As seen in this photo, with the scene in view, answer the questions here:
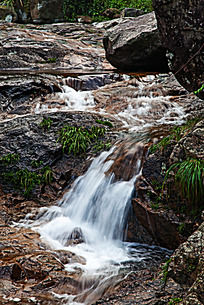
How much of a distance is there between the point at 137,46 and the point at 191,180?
668 cm

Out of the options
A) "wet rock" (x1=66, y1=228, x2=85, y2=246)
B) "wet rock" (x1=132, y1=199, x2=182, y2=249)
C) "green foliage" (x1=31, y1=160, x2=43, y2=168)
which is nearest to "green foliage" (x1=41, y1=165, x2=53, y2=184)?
"green foliage" (x1=31, y1=160, x2=43, y2=168)

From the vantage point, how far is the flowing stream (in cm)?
360

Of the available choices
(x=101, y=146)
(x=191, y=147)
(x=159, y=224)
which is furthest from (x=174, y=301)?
(x=101, y=146)

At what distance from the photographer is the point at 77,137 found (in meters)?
A: 5.92

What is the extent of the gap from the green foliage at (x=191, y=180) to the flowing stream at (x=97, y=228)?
821mm

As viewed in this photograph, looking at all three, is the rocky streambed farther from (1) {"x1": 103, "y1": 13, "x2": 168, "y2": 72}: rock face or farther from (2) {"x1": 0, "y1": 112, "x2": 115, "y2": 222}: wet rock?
(1) {"x1": 103, "y1": 13, "x2": 168, "y2": 72}: rock face

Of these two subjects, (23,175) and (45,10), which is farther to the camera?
(45,10)

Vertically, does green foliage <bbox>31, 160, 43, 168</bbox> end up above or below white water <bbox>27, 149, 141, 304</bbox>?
above

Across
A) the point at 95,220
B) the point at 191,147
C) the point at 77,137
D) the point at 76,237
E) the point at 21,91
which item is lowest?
the point at 76,237

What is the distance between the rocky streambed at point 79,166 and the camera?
3.19m

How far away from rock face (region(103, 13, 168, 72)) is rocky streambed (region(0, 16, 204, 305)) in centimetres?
70

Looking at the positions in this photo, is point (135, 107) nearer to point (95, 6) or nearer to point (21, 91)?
point (21, 91)

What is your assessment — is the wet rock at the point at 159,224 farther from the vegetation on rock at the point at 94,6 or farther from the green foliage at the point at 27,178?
the vegetation on rock at the point at 94,6

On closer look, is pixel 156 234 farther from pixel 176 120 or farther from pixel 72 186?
pixel 176 120
